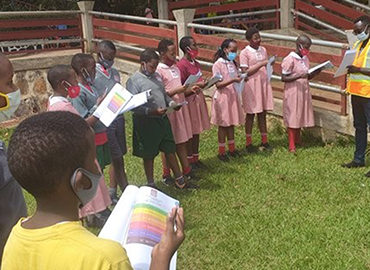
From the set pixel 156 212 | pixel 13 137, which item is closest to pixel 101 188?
pixel 156 212

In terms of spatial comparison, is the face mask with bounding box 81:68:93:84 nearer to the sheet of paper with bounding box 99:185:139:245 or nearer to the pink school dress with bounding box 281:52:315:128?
the sheet of paper with bounding box 99:185:139:245

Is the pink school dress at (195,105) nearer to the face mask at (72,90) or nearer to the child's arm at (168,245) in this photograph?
the face mask at (72,90)

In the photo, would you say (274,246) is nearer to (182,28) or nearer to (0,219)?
(0,219)

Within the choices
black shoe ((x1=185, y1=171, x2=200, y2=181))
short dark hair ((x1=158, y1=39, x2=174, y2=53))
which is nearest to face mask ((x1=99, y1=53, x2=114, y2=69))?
short dark hair ((x1=158, y1=39, x2=174, y2=53))

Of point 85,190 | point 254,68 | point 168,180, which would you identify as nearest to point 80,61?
point 168,180

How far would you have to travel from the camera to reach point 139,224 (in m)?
1.83

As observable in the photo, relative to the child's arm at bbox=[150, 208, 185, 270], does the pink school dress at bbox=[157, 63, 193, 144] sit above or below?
below

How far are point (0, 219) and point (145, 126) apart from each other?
260cm

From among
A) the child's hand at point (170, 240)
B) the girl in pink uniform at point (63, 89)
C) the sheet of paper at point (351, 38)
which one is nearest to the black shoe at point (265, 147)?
the sheet of paper at point (351, 38)

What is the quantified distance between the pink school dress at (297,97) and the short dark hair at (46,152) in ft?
16.2

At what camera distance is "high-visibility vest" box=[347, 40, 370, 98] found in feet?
17.0

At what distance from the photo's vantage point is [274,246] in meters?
3.88

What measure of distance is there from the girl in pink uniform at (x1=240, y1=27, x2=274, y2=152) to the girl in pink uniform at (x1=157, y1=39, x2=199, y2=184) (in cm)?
106

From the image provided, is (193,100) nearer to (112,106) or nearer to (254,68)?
(254,68)
